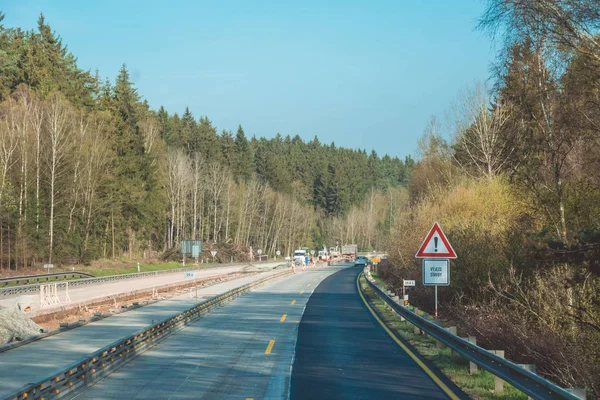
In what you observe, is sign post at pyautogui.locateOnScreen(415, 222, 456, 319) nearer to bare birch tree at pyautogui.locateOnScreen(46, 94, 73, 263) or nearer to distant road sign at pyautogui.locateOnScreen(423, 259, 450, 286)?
distant road sign at pyautogui.locateOnScreen(423, 259, 450, 286)

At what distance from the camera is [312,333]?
19797 millimetres

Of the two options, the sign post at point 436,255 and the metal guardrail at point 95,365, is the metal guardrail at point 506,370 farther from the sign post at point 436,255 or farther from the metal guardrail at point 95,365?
the metal guardrail at point 95,365

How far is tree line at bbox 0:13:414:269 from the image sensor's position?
55312 mm

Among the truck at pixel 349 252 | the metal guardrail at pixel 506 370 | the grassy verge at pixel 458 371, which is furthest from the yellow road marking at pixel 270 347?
the truck at pixel 349 252

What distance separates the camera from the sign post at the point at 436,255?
52.3 ft

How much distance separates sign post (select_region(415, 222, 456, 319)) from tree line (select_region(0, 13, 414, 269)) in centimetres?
3907

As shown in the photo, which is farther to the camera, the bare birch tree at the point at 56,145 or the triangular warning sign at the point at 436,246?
the bare birch tree at the point at 56,145

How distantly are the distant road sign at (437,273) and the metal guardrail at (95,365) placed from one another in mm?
7111

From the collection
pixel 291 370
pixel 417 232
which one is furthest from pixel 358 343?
pixel 417 232

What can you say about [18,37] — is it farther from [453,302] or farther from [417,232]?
[453,302]

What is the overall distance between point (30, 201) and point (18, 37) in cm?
3224

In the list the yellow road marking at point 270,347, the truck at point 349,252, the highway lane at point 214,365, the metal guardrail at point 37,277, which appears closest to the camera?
the highway lane at point 214,365

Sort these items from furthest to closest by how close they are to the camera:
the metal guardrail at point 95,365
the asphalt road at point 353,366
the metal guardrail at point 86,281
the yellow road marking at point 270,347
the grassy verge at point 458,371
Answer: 1. the metal guardrail at point 86,281
2. the yellow road marking at point 270,347
3. the asphalt road at point 353,366
4. the grassy verge at point 458,371
5. the metal guardrail at point 95,365

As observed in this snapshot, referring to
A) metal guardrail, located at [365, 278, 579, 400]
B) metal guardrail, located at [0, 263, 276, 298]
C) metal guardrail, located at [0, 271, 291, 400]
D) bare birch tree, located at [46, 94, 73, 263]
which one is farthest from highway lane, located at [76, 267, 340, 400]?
bare birch tree, located at [46, 94, 73, 263]
